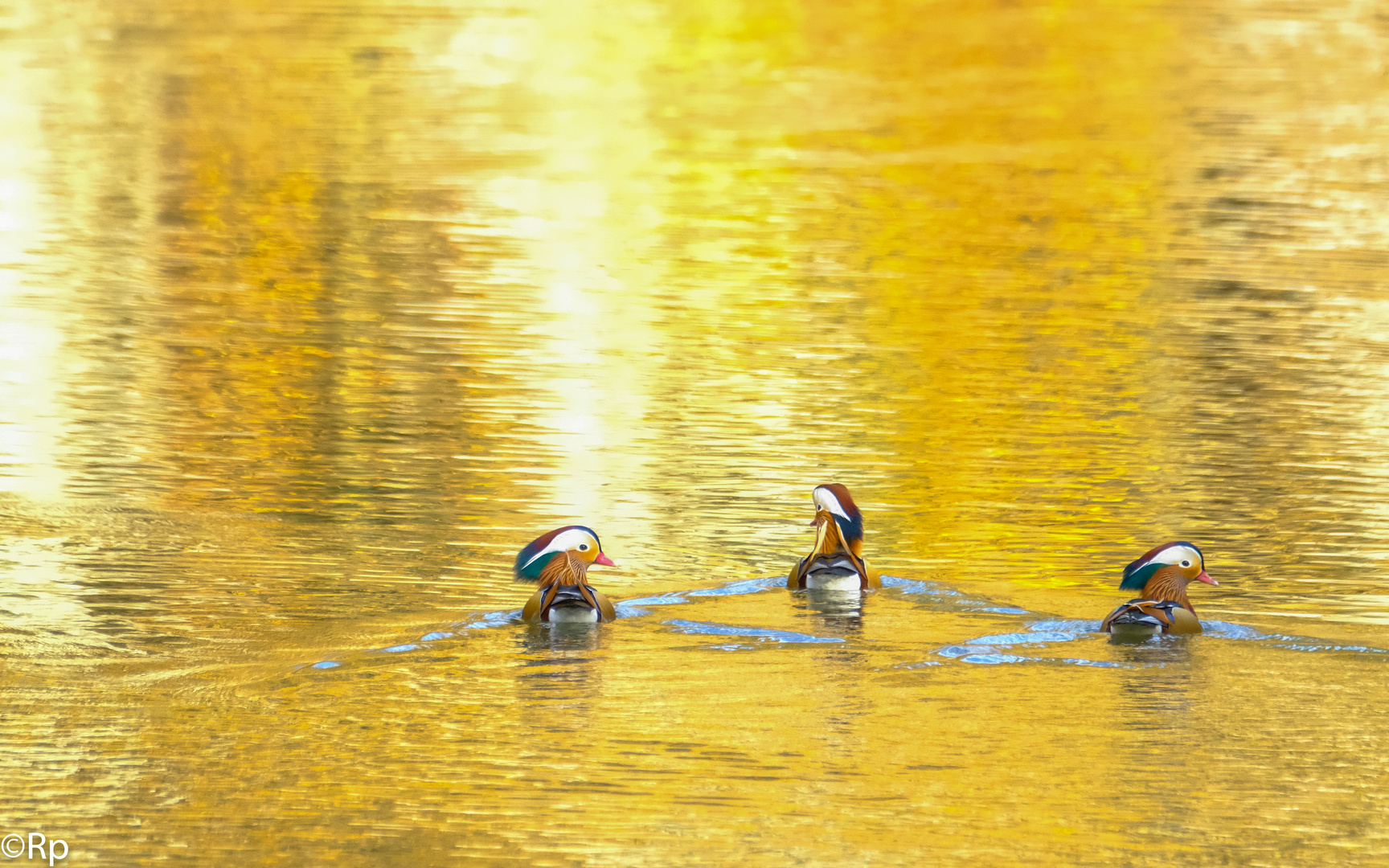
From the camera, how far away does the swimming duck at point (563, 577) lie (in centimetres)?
844

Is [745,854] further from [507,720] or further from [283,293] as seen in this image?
[283,293]

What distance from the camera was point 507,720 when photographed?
7.36 metres

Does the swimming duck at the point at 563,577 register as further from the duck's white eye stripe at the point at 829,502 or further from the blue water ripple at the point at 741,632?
the duck's white eye stripe at the point at 829,502

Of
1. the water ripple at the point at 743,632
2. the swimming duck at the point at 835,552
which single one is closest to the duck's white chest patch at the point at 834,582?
the swimming duck at the point at 835,552

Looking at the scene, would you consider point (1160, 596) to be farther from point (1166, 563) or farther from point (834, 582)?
point (834, 582)

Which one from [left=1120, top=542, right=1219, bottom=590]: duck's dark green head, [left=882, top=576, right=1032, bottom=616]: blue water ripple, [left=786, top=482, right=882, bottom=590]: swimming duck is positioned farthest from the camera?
[left=786, top=482, right=882, bottom=590]: swimming duck

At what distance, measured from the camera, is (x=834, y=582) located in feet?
29.9

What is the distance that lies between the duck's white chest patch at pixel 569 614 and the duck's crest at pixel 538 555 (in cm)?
21

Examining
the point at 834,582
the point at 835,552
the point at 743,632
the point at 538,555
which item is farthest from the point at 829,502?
the point at 538,555

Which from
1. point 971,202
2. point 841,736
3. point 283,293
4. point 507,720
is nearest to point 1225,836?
point 841,736

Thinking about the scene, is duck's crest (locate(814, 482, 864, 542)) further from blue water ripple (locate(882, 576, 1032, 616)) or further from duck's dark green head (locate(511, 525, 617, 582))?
duck's dark green head (locate(511, 525, 617, 582))

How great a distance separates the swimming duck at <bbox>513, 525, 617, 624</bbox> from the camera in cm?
844

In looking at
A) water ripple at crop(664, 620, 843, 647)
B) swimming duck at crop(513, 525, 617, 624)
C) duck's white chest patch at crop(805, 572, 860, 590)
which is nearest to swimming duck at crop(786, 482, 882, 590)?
duck's white chest patch at crop(805, 572, 860, 590)

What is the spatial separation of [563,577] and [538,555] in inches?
8.4
